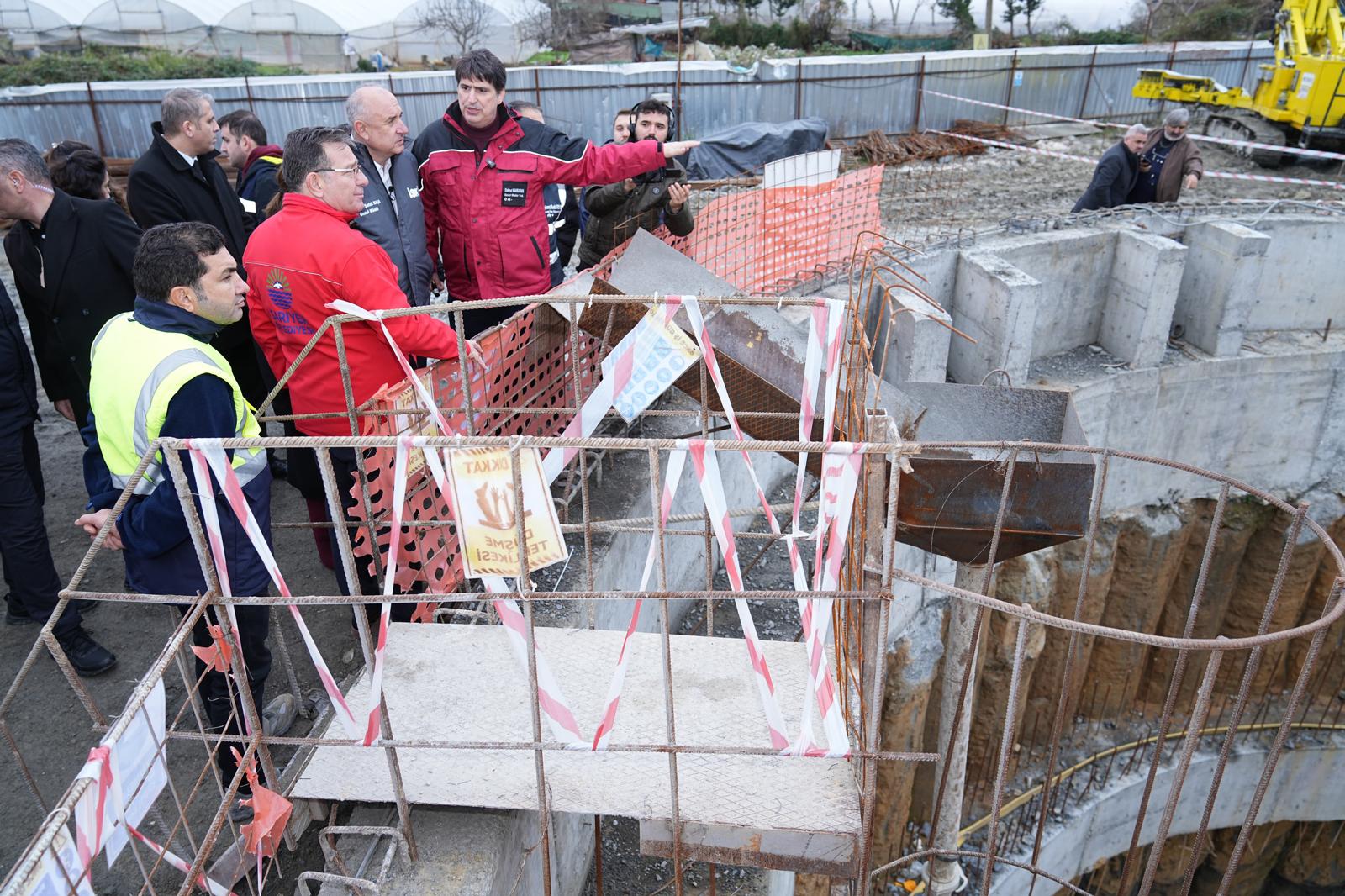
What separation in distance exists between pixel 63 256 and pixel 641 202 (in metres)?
3.24

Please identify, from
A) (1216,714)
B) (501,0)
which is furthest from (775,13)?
(1216,714)

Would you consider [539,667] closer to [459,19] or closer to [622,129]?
[622,129]

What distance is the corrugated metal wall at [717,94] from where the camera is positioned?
54.8 ft

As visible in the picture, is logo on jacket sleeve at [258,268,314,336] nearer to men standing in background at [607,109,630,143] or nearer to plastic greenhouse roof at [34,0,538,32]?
men standing in background at [607,109,630,143]

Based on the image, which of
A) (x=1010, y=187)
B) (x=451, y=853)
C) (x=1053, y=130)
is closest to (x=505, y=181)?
(x=451, y=853)

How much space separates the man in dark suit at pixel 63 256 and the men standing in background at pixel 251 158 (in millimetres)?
877

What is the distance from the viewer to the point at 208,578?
3029mm

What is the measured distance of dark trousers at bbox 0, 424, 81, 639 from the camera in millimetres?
4262

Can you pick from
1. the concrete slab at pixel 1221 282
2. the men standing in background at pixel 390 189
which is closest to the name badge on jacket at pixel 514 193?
the men standing in background at pixel 390 189

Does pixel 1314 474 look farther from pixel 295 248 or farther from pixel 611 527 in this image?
pixel 295 248

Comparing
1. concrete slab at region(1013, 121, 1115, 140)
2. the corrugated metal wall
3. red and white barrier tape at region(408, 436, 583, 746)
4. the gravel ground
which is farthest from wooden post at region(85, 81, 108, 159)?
concrete slab at region(1013, 121, 1115, 140)

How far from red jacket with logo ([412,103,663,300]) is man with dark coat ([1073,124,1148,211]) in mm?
7232

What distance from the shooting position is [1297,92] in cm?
1680

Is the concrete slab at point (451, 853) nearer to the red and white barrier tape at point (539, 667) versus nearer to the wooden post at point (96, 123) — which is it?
the red and white barrier tape at point (539, 667)
